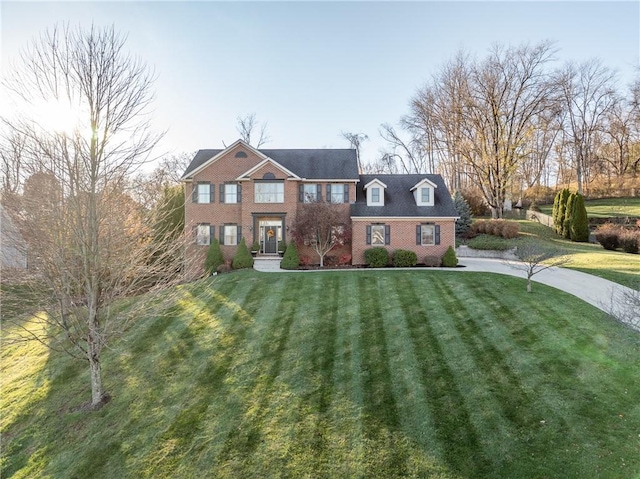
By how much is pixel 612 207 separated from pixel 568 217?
1320cm

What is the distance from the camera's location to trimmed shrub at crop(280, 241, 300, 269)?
19.6 meters

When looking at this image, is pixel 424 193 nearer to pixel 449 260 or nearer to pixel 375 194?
pixel 375 194

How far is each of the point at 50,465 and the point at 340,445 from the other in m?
6.15

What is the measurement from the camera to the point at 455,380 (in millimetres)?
8180

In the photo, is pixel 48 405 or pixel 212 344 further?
pixel 212 344

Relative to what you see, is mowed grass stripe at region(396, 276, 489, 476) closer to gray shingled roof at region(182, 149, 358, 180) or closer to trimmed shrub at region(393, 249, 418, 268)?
trimmed shrub at region(393, 249, 418, 268)

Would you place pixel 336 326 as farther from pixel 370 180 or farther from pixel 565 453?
pixel 370 180

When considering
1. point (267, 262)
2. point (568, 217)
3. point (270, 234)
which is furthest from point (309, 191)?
point (568, 217)

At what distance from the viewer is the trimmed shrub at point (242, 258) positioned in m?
20.0

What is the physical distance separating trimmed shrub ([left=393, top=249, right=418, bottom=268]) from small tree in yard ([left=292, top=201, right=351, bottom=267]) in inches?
126

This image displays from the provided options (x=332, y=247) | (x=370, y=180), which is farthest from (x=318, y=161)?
(x=332, y=247)

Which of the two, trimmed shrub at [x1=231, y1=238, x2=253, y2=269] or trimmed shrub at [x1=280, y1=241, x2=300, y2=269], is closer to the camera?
trimmed shrub at [x1=280, y1=241, x2=300, y2=269]

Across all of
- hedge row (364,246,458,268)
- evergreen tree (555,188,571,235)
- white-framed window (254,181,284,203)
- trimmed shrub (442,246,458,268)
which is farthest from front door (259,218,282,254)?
evergreen tree (555,188,571,235)

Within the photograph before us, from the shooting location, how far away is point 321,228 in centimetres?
1992
